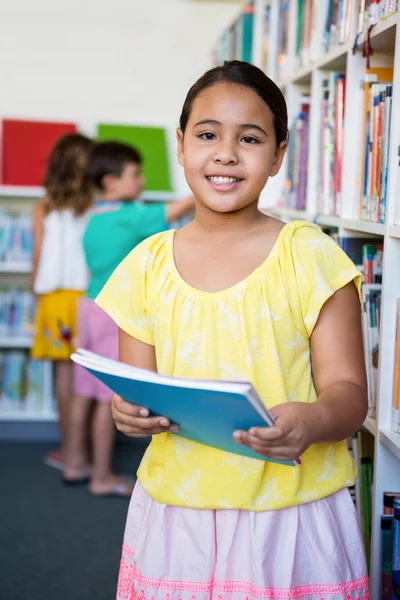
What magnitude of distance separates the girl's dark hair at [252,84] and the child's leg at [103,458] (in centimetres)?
225

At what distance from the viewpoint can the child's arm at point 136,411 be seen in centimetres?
110

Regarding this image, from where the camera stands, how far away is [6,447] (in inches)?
154

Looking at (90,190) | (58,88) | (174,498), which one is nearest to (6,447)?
(90,190)

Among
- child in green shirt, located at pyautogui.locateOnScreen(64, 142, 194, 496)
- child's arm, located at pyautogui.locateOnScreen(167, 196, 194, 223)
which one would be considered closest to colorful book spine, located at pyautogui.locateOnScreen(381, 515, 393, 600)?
child's arm, located at pyautogui.locateOnScreen(167, 196, 194, 223)

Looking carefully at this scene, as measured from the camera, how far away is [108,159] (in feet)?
10.6

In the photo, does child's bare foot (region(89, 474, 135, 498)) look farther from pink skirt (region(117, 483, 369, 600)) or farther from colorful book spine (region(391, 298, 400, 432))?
pink skirt (region(117, 483, 369, 600))

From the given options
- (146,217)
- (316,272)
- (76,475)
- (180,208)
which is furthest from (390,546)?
(76,475)

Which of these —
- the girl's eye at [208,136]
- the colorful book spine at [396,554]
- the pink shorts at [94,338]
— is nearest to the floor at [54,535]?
the pink shorts at [94,338]

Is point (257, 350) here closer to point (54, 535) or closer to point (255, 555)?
point (255, 555)

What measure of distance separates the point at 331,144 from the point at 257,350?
1.04 metres

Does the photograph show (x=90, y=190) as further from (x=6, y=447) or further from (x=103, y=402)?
(x=6, y=447)

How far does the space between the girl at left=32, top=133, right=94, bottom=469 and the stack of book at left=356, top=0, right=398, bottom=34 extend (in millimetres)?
1923

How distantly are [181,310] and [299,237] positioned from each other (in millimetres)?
208

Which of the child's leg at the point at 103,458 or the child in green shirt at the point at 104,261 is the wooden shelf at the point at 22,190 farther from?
the child's leg at the point at 103,458
